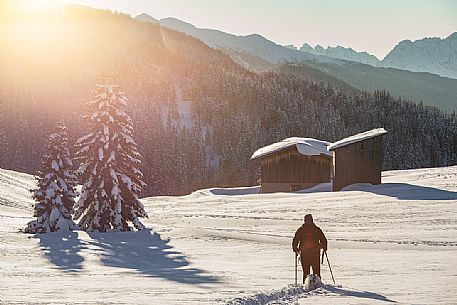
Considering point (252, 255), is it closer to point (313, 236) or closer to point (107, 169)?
point (313, 236)

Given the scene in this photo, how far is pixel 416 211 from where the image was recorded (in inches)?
1187

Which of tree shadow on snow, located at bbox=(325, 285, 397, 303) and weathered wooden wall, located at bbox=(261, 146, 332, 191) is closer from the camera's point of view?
tree shadow on snow, located at bbox=(325, 285, 397, 303)

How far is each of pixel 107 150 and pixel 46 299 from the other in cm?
2074

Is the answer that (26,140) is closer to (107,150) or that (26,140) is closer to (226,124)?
(226,124)

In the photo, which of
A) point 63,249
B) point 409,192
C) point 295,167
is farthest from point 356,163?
point 63,249

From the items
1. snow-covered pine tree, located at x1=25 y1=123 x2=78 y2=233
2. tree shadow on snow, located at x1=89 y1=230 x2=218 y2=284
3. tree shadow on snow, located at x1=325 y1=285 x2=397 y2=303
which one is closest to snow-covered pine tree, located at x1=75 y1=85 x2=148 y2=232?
snow-covered pine tree, located at x1=25 y1=123 x2=78 y2=233

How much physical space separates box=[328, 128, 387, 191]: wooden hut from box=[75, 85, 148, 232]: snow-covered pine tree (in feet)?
61.5

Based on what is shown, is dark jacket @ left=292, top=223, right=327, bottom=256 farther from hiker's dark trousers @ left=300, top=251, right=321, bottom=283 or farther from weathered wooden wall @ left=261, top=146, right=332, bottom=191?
weathered wooden wall @ left=261, top=146, right=332, bottom=191

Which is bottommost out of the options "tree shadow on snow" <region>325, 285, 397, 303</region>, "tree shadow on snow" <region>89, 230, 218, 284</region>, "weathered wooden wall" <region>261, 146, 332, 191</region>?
"tree shadow on snow" <region>89, 230, 218, 284</region>

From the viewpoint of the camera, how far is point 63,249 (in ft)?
80.1

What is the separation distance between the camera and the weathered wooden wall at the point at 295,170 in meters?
53.6

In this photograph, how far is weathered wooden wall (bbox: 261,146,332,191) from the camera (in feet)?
176

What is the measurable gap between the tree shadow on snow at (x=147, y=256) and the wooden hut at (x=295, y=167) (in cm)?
2558

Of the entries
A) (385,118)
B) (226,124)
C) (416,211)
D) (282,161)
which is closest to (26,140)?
(226,124)
